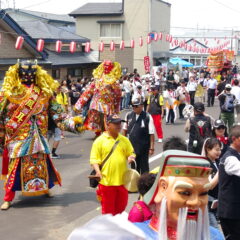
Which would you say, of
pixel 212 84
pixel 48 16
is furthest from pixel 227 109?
pixel 48 16

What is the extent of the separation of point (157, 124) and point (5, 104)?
21.4 feet

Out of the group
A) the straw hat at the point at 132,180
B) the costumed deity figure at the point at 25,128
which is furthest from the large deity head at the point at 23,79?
the straw hat at the point at 132,180

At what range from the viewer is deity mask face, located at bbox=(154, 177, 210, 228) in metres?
3.14

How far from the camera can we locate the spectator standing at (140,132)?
8211mm

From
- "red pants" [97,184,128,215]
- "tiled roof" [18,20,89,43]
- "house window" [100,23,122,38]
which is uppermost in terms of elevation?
"house window" [100,23,122,38]

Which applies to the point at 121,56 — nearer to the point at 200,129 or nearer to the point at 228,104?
the point at 228,104

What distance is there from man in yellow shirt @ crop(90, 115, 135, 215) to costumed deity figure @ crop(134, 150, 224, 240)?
329cm

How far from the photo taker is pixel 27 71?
771 cm

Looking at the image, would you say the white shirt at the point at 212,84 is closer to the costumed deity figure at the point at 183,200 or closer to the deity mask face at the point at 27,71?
the deity mask face at the point at 27,71

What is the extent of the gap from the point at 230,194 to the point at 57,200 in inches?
150

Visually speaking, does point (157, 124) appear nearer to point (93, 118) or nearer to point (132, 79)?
point (93, 118)

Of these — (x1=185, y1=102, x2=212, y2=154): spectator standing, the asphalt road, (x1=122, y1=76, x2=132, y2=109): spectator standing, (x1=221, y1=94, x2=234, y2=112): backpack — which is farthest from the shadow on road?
(x1=122, y1=76, x2=132, y2=109): spectator standing

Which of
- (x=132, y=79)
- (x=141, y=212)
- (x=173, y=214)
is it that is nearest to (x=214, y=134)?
(x=141, y=212)

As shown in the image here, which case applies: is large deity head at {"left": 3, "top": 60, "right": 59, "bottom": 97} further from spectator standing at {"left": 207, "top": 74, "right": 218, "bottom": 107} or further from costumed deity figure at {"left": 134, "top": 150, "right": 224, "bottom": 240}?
spectator standing at {"left": 207, "top": 74, "right": 218, "bottom": 107}
